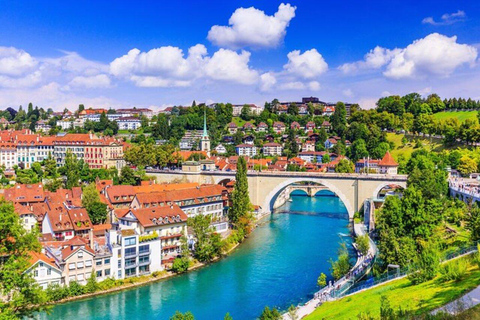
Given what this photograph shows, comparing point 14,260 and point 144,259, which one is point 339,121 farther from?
point 14,260

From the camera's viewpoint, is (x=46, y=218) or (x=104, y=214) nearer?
(x=46, y=218)

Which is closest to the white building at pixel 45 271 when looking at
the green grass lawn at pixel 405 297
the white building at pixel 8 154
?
the green grass lawn at pixel 405 297

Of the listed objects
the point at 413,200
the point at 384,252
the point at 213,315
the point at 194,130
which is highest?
the point at 194,130

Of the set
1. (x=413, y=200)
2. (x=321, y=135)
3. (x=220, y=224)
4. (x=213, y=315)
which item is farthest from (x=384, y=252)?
(x=321, y=135)

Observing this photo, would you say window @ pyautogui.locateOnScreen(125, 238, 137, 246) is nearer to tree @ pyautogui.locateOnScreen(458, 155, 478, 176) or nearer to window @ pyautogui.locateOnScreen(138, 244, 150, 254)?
window @ pyautogui.locateOnScreen(138, 244, 150, 254)

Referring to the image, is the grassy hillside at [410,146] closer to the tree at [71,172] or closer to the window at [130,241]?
the tree at [71,172]

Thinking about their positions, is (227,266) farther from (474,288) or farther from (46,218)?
(474,288)

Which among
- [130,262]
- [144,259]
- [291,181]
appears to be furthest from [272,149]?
[130,262]
